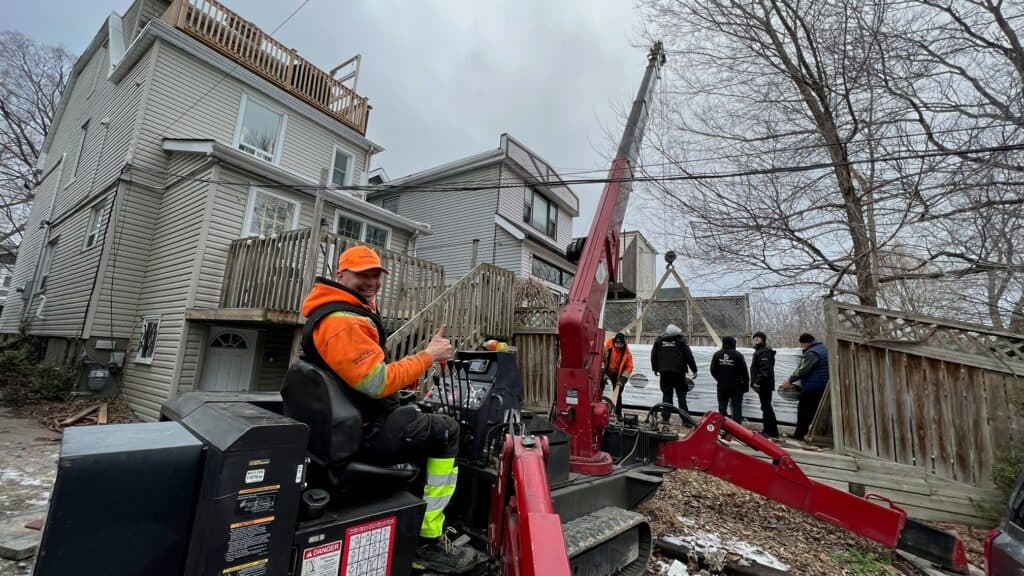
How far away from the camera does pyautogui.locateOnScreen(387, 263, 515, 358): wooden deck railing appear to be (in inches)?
258

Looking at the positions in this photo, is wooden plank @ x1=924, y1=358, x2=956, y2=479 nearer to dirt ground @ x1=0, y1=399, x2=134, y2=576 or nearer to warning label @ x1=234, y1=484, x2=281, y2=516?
warning label @ x1=234, y1=484, x2=281, y2=516

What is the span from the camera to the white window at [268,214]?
9602 millimetres

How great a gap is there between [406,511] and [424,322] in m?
4.88

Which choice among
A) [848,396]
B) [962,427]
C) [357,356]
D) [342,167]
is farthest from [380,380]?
[342,167]

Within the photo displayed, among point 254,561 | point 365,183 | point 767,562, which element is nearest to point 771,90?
point 767,562

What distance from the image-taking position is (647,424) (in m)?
5.67

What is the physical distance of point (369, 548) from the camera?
6.47ft

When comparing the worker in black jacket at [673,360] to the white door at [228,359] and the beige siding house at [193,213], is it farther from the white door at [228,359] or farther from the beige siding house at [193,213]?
the white door at [228,359]

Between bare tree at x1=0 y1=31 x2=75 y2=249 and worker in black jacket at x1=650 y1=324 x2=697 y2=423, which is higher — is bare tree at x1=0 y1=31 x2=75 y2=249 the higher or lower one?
the higher one

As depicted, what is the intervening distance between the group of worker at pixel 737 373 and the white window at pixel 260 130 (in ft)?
33.3

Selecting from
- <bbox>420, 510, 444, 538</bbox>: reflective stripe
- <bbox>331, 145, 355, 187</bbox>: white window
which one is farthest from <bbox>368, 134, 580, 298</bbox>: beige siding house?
<bbox>420, 510, 444, 538</bbox>: reflective stripe

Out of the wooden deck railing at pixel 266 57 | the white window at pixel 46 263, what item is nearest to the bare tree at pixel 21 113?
the white window at pixel 46 263

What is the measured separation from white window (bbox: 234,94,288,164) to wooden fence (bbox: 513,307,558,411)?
8.07 metres

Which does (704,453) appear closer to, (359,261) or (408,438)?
(408,438)
